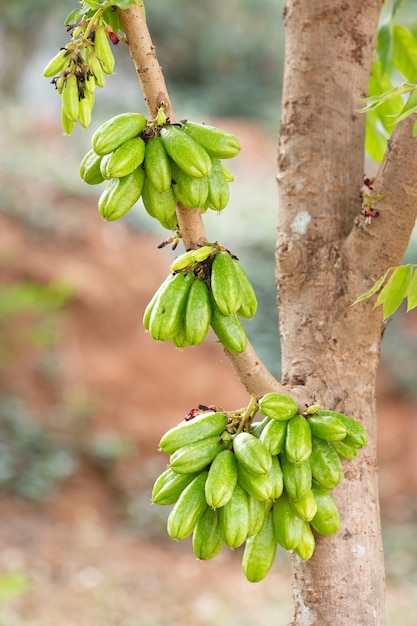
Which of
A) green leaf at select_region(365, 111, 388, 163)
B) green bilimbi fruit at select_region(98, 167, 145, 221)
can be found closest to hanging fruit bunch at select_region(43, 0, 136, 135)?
green bilimbi fruit at select_region(98, 167, 145, 221)

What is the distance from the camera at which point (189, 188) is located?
1.15 meters

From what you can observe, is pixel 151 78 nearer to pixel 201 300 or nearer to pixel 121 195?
pixel 121 195

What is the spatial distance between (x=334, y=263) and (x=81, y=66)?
1.84ft

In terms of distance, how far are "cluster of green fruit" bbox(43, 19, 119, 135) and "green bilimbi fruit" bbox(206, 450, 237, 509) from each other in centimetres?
55

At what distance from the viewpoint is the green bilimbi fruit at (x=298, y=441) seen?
1.20 m

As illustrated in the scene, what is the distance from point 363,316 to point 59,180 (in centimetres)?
607

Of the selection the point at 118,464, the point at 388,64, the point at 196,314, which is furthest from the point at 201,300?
the point at 118,464

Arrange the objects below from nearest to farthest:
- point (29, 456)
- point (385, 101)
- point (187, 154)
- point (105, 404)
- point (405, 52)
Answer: point (187, 154) → point (385, 101) → point (405, 52) → point (29, 456) → point (105, 404)

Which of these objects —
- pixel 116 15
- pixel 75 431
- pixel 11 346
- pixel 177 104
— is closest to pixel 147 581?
pixel 75 431

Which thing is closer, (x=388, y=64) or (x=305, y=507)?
(x=305, y=507)

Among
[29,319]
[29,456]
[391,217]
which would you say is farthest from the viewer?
[29,319]

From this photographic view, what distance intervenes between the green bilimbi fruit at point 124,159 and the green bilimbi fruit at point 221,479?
0.46 meters

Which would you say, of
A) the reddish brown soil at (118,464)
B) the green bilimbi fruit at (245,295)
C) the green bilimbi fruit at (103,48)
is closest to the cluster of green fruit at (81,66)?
the green bilimbi fruit at (103,48)

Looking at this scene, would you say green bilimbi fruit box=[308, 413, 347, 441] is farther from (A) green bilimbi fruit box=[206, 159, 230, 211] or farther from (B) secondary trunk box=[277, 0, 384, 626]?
(A) green bilimbi fruit box=[206, 159, 230, 211]
